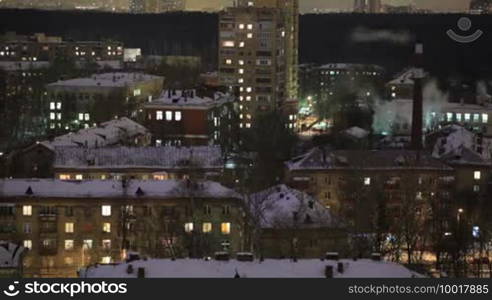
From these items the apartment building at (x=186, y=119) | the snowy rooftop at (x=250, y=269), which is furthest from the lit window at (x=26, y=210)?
the apartment building at (x=186, y=119)

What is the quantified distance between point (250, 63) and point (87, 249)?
14093 mm

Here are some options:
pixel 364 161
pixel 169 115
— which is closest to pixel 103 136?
pixel 169 115

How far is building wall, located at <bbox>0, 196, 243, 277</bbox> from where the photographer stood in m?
10.7

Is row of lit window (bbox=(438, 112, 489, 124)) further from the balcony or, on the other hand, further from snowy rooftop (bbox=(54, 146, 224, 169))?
the balcony

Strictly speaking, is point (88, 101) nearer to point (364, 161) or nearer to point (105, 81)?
point (105, 81)

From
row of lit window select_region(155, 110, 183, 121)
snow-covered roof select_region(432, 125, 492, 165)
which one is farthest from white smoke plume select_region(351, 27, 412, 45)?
snow-covered roof select_region(432, 125, 492, 165)

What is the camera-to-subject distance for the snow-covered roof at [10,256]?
31.5ft

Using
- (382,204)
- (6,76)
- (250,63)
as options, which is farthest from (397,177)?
(6,76)

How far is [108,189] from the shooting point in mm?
11109

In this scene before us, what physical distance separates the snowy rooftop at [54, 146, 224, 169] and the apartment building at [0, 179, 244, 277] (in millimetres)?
2118

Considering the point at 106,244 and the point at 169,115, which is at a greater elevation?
the point at 169,115

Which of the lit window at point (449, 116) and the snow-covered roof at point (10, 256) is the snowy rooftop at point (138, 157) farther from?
the lit window at point (449, 116)

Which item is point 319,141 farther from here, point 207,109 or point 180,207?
point 180,207

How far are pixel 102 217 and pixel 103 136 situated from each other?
507 centimetres
